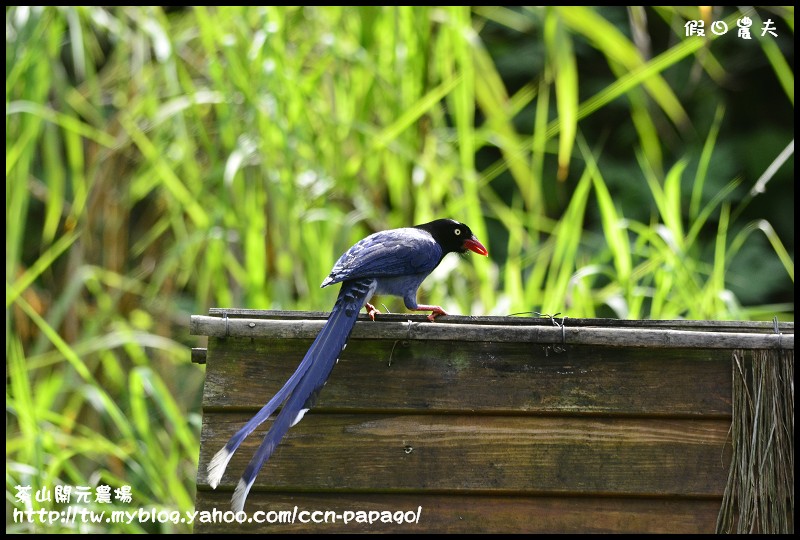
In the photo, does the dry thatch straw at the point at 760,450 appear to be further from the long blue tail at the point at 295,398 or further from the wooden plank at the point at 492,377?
the long blue tail at the point at 295,398

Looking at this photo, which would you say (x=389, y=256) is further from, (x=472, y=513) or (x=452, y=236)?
(x=472, y=513)

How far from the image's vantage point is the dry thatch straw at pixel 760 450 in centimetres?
A: 207

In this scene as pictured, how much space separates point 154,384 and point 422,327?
1309 millimetres

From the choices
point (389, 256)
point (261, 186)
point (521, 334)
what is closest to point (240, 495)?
point (521, 334)

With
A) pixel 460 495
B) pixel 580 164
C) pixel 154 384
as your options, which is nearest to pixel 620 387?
pixel 460 495

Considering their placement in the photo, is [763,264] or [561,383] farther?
[763,264]

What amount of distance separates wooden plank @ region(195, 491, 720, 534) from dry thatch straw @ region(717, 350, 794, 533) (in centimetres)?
10

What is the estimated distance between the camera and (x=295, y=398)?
1.95 m

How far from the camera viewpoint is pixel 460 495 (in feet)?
6.81

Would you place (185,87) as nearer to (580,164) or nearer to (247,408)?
(247,408)

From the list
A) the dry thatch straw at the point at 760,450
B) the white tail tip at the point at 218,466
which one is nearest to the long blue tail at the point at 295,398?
the white tail tip at the point at 218,466

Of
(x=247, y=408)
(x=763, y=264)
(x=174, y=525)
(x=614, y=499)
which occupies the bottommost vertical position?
(x=174, y=525)

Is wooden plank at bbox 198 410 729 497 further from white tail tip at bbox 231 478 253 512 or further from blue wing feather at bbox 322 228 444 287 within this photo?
blue wing feather at bbox 322 228 444 287

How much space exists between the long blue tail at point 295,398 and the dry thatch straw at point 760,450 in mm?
968
